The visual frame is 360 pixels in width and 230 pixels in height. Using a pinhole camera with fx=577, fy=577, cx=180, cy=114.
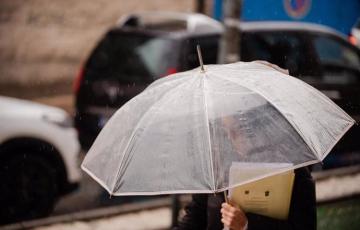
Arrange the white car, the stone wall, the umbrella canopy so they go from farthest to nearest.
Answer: the stone wall → the white car → the umbrella canopy

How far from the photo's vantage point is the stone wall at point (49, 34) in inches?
494

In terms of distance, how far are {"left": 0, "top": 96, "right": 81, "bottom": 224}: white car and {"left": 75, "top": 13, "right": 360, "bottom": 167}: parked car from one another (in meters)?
0.81

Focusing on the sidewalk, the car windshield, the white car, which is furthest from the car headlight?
the sidewalk

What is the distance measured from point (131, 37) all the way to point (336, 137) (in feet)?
15.7

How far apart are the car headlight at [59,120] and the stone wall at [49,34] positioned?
20.5 ft

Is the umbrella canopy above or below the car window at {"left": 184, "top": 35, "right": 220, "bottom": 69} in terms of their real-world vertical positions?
below

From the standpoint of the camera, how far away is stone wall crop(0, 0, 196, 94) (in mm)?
12547

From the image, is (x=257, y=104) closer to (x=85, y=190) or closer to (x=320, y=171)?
(x=320, y=171)

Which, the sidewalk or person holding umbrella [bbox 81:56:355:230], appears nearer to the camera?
person holding umbrella [bbox 81:56:355:230]

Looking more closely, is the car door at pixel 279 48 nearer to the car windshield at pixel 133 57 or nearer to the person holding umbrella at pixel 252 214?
the car windshield at pixel 133 57

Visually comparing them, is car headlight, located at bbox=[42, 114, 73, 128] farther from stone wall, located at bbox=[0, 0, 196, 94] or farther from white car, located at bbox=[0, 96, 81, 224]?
stone wall, located at bbox=[0, 0, 196, 94]

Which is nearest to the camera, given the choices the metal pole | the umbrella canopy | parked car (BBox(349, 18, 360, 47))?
the umbrella canopy

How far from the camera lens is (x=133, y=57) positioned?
6.75 metres

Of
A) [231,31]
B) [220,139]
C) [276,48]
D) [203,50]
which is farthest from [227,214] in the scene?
[276,48]
